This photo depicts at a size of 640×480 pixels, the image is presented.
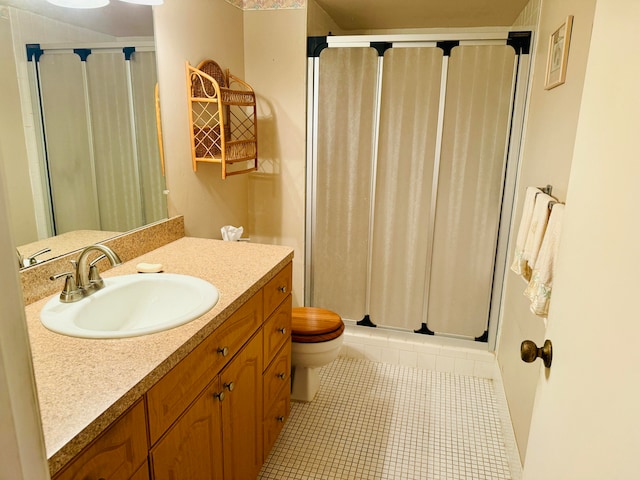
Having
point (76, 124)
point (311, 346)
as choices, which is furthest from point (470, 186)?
point (76, 124)

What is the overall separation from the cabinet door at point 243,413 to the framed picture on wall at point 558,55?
1.50 m

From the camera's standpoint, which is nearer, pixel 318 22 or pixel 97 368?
pixel 97 368

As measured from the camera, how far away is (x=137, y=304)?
1.47 metres

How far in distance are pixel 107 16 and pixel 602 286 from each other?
1751mm

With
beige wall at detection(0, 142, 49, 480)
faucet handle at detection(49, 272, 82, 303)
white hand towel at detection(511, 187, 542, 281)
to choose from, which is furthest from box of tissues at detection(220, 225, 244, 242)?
beige wall at detection(0, 142, 49, 480)

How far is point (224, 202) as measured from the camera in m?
2.47

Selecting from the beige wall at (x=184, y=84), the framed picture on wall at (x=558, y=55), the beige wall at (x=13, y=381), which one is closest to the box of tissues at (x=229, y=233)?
the beige wall at (x=184, y=84)

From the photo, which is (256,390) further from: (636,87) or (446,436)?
(636,87)

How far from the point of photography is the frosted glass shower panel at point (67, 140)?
4.52 feet

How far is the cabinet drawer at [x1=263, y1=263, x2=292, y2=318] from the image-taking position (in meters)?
1.65

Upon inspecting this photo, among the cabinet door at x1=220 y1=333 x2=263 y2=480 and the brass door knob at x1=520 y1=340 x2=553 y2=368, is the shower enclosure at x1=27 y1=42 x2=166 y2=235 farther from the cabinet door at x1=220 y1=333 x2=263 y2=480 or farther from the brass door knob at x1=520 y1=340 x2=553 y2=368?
the brass door knob at x1=520 y1=340 x2=553 y2=368

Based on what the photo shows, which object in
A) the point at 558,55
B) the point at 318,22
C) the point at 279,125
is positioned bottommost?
the point at 279,125

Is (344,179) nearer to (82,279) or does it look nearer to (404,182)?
(404,182)

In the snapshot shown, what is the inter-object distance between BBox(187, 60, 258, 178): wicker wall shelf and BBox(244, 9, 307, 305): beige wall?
17 cm
